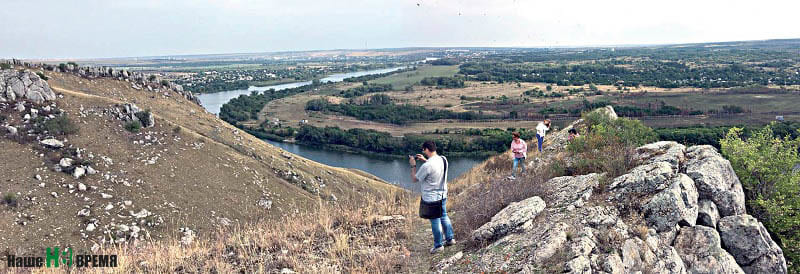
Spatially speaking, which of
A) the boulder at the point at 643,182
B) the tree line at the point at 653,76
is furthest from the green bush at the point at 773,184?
the tree line at the point at 653,76

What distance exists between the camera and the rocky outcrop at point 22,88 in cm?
1775

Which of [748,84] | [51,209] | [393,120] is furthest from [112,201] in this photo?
[748,84]

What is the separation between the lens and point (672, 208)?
5.30 metres

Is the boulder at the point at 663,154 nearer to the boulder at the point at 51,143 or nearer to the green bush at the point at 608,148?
the green bush at the point at 608,148

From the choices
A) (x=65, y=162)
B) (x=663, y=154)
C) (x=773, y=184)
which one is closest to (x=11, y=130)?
(x=65, y=162)

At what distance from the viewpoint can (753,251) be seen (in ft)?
17.9

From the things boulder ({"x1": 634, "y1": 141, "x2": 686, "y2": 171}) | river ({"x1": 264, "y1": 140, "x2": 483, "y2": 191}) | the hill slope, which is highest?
boulder ({"x1": 634, "y1": 141, "x2": 686, "y2": 171})

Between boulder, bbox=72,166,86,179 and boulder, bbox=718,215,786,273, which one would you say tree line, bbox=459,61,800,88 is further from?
boulder, bbox=72,166,86,179

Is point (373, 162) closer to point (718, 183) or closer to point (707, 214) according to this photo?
point (718, 183)

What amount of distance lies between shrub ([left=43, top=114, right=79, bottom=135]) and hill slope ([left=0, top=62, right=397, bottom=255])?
0.12 metres

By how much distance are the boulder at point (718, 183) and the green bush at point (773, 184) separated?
0.94 metres

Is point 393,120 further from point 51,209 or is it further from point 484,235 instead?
point 484,235

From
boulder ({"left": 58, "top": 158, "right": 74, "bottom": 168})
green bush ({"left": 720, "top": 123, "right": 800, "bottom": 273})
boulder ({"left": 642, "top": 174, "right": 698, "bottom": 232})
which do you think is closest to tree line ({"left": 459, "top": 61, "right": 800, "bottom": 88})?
green bush ({"left": 720, "top": 123, "right": 800, "bottom": 273})

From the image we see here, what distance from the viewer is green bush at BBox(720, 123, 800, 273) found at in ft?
21.9
